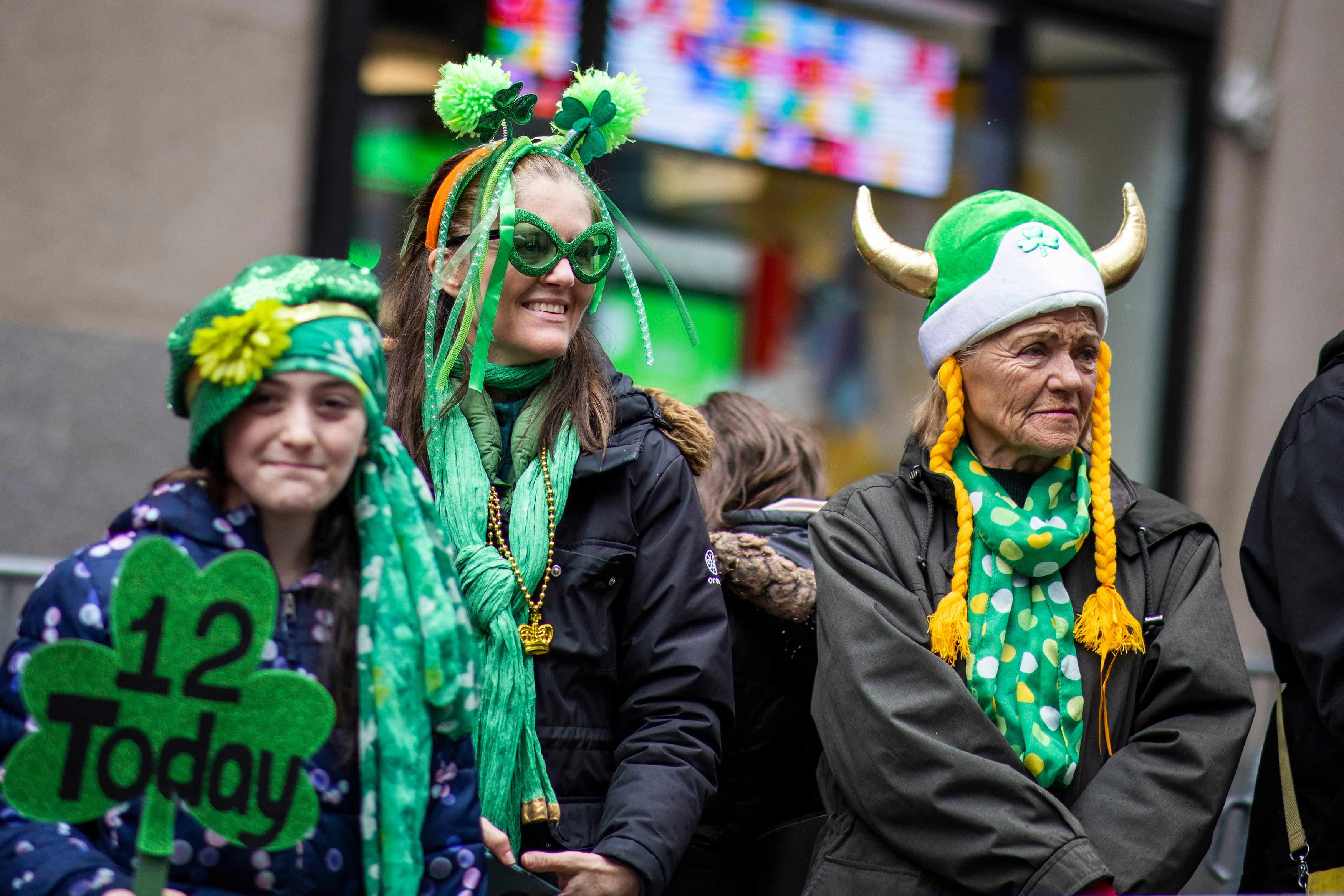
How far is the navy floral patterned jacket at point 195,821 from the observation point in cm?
201

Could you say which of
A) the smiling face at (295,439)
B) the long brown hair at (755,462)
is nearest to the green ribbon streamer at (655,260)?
the long brown hair at (755,462)

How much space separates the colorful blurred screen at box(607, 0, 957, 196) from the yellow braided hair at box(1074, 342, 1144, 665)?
4.04 m

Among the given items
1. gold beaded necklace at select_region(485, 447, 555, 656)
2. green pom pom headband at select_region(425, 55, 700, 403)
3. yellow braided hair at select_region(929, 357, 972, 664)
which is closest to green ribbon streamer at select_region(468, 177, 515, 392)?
green pom pom headband at select_region(425, 55, 700, 403)

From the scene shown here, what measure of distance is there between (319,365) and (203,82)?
387cm

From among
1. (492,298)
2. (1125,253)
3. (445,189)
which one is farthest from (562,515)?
(1125,253)

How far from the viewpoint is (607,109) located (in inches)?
118

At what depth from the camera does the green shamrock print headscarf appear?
275cm

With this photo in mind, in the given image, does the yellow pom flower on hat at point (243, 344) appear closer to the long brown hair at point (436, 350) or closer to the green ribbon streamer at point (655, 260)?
the long brown hair at point (436, 350)

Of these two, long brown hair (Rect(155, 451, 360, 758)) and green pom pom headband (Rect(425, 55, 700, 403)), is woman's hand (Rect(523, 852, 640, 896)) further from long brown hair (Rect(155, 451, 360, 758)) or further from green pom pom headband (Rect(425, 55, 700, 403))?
green pom pom headband (Rect(425, 55, 700, 403))

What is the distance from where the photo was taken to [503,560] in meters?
2.70

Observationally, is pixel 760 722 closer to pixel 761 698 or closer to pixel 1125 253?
pixel 761 698

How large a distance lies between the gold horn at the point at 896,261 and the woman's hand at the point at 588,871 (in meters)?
1.37

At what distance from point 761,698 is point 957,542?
0.70m

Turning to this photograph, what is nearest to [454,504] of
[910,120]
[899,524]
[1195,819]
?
[899,524]
